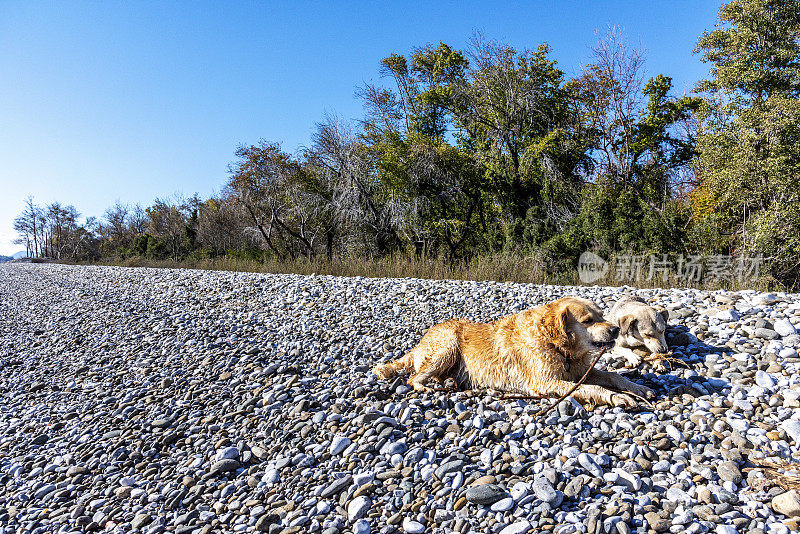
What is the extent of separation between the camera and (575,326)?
10.5ft

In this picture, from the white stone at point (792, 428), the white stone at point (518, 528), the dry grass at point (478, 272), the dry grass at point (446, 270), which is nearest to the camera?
the white stone at point (518, 528)

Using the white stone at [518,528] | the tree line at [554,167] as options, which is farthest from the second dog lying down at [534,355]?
the tree line at [554,167]

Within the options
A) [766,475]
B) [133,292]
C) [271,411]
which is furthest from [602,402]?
[133,292]

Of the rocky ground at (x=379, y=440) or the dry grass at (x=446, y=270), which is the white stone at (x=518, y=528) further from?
the dry grass at (x=446, y=270)

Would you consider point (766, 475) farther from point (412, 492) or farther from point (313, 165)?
point (313, 165)

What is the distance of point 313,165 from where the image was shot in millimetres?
22234

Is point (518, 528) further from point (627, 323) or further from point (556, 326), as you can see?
point (627, 323)

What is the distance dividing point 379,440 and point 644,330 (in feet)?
8.91

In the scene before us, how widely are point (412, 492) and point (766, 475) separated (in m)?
2.04

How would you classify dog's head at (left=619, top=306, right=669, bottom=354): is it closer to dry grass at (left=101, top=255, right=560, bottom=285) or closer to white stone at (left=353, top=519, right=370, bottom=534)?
white stone at (left=353, top=519, right=370, bottom=534)

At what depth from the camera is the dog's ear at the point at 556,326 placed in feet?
10.5

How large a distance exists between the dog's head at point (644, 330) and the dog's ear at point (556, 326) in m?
1.10

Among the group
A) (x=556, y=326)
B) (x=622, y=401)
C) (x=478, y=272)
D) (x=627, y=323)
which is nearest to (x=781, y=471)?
(x=622, y=401)

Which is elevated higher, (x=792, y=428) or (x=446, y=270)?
(x=446, y=270)
